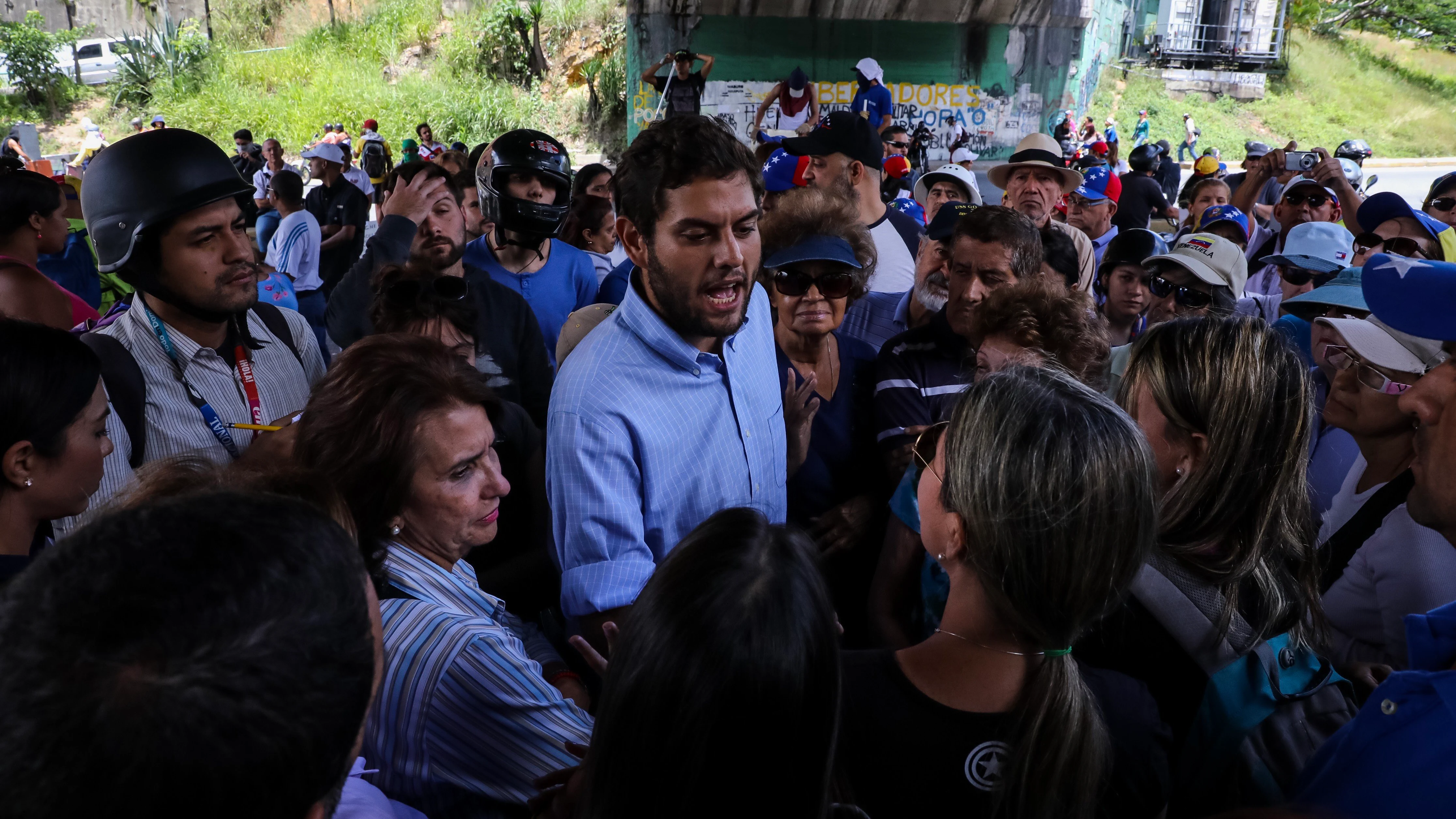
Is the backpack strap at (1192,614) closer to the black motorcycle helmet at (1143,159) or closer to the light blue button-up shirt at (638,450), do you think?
the light blue button-up shirt at (638,450)

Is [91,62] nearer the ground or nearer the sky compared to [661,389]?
nearer the sky

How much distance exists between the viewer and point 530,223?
3803 mm

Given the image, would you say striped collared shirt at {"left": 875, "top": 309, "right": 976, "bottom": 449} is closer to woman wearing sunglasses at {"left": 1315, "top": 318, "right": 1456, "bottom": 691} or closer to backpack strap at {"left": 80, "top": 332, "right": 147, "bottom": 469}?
woman wearing sunglasses at {"left": 1315, "top": 318, "right": 1456, "bottom": 691}

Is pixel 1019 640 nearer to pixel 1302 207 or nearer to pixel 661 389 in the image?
pixel 661 389

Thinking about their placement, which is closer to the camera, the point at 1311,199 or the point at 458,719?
the point at 458,719

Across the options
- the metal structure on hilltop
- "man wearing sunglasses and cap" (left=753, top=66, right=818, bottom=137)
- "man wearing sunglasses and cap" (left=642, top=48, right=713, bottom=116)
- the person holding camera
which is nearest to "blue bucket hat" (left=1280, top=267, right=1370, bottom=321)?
the person holding camera

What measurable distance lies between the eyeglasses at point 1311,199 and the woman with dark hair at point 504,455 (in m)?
4.88

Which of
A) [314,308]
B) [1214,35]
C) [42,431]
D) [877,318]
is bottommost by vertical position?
[314,308]

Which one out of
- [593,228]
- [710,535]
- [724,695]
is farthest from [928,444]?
[593,228]

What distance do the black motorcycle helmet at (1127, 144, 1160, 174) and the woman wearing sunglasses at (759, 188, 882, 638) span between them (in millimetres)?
6822

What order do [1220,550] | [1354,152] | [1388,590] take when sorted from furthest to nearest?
[1354,152]
[1388,590]
[1220,550]

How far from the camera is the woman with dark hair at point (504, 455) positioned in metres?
2.50

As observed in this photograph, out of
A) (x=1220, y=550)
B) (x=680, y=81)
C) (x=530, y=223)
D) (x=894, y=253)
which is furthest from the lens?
(x=680, y=81)

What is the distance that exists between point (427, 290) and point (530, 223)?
3.39 feet
